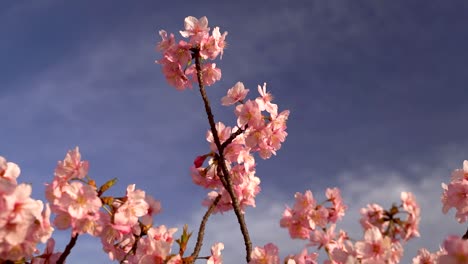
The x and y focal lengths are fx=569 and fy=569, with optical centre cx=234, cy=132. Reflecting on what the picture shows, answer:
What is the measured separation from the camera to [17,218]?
4.13 metres

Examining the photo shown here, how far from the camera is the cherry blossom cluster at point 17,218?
161 inches

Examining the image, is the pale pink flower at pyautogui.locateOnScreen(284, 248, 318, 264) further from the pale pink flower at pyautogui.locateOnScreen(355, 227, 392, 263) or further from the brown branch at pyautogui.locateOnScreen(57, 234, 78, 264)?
the brown branch at pyautogui.locateOnScreen(57, 234, 78, 264)

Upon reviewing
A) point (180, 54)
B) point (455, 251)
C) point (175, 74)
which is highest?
point (180, 54)

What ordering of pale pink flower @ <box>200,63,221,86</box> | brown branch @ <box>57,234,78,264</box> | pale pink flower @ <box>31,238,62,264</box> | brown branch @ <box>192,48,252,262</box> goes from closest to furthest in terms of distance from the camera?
brown branch @ <box>57,234,78,264</box>, pale pink flower @ <box>31,238,62,264</box>, brown branch @ <box>192,48,252,262</box>, pale pink flower @ <box>200,63,221,86</box>

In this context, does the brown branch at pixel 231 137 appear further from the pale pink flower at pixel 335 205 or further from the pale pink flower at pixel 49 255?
the pale pink flower at pixel 49 255

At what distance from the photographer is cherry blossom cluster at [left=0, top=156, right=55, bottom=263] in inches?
161

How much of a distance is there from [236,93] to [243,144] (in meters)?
0.75

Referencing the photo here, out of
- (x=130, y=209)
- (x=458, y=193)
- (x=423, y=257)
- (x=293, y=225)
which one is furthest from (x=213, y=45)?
(x=423, y=257)

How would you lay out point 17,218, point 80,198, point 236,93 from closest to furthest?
point 17,218, point 80,198, point 236,93

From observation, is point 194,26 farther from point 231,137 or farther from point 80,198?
point 80,198

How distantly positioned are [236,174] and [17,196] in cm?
353

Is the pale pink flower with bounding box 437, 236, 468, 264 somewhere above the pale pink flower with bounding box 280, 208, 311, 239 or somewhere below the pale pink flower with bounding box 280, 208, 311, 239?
below

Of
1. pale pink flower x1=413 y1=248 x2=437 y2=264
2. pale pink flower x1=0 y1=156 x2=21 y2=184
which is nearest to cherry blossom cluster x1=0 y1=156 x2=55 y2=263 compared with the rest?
pale pink flower x1=0 y1=156 x2=21 y2=184

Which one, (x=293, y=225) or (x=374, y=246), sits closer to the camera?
(x=374, y=246)
